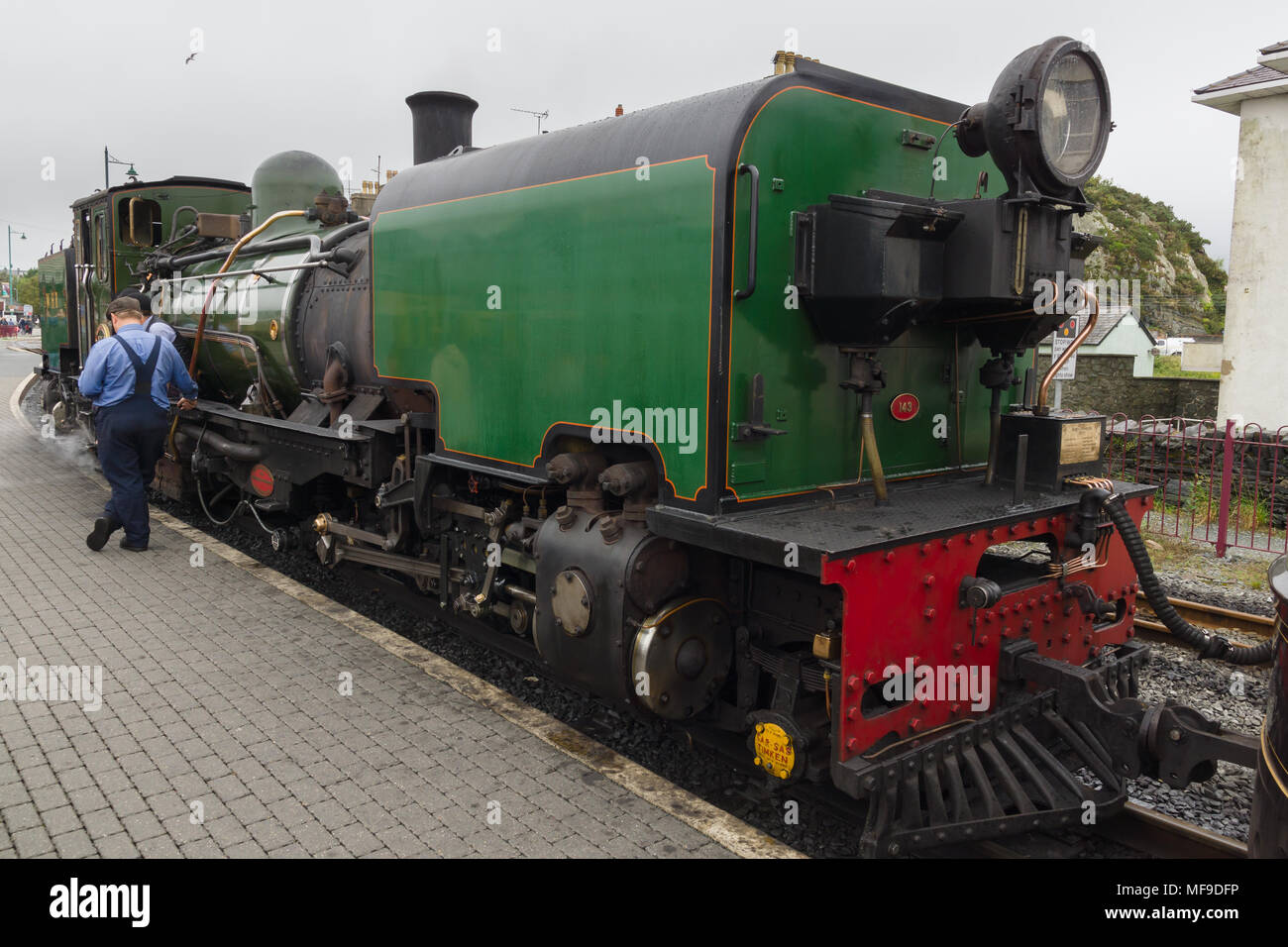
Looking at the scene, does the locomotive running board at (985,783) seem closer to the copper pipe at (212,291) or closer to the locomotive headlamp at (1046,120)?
the locomotive headlamp at (1046,120)

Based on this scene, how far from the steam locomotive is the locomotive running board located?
0.01 m

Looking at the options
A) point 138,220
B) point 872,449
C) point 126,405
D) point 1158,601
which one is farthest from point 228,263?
point 1158,601

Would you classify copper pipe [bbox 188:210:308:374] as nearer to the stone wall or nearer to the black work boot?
the black work boot

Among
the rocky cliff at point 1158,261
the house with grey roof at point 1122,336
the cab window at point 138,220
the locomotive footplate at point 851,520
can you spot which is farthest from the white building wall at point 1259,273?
the rocky cliff at point 1158,261

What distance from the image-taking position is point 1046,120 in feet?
11.4

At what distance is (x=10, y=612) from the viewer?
229 inches

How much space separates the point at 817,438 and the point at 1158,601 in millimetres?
1610

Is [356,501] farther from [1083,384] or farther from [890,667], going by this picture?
[1083,384]

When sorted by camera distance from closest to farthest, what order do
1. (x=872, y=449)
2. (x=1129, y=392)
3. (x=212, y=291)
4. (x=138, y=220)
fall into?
1. (x=872, y=449)
2. (x=212, y=291)
3. (x=138, y=220)
4. (x=1129, y=392)

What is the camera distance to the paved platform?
333 cm

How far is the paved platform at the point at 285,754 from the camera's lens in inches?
131

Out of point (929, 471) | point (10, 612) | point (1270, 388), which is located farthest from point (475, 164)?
point (1270, 388)

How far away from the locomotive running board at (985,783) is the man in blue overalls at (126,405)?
6.34 meters

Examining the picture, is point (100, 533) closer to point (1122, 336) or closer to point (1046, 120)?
point (1046, 120)
